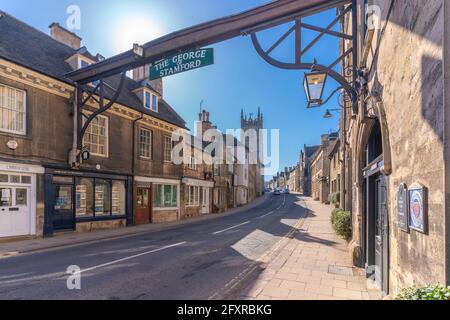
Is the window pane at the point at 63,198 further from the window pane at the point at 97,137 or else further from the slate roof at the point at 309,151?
the slate roof at the point at 309,151

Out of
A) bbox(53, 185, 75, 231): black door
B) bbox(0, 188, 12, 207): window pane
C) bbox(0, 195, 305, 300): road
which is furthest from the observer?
bbox(53, 185, 75, 231): black door

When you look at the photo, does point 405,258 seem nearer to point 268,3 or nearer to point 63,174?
point 268,3

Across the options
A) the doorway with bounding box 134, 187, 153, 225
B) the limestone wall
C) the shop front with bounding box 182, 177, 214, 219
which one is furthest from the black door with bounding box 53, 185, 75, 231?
the limestone wall

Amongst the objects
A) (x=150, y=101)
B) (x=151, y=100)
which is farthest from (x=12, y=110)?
(x=151, y=100)

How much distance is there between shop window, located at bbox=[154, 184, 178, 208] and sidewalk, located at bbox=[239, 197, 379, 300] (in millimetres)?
11087

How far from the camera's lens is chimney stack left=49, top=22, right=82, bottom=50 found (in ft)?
53.7

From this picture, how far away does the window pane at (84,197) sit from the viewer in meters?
13.0

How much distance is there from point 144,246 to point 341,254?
6.71m

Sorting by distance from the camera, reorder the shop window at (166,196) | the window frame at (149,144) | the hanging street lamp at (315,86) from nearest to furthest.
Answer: the hanging street lamp at (315,86) < the window frame at (149,144) < the shop window at (166,196)

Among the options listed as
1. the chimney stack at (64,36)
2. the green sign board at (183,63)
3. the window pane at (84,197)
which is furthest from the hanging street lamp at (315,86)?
the chimney stack at (64,36)

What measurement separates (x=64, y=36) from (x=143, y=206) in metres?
11.8

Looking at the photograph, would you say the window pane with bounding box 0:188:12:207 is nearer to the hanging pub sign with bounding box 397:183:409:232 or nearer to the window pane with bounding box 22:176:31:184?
the window pane with bounding box 22:176:31:184

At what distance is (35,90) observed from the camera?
11.4m
